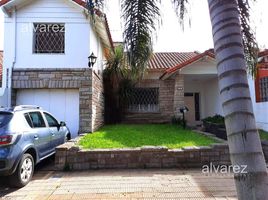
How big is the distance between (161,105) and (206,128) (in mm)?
3035

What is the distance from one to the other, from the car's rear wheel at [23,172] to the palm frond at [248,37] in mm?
4975

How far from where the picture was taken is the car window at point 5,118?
18.5 ft

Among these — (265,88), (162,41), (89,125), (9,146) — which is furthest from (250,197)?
(265,88)

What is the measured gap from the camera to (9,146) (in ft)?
17.7

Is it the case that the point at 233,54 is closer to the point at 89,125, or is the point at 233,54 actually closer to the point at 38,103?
the point at 89,125

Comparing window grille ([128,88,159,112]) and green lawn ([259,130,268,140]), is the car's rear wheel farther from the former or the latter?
window grille ([128,88,159,112])

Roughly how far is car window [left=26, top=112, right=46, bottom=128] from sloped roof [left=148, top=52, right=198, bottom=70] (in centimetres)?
784

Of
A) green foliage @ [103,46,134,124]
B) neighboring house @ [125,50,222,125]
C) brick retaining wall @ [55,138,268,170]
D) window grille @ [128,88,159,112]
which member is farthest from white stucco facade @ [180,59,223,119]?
brick retaining wall @ [55,138,268,170]

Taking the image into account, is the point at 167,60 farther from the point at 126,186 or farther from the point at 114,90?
the point at 126,186

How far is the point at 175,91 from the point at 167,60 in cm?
382

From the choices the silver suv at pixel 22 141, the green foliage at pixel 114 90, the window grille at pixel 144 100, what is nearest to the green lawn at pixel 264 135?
the window grille at pixel 144 100

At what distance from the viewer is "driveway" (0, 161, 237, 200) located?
5152 millimetres

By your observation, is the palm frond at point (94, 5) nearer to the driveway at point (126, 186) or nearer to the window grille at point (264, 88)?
the driveway at point (126, 186)

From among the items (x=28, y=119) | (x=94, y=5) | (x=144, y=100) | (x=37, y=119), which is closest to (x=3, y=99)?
(x=37, y=119)
